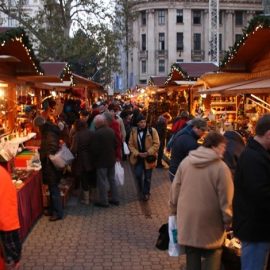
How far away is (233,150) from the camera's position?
5742 millimetres

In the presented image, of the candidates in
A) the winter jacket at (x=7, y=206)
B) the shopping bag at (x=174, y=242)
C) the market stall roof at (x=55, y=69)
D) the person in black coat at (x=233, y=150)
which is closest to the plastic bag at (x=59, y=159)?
the person in black coat at (x=233, y=150)

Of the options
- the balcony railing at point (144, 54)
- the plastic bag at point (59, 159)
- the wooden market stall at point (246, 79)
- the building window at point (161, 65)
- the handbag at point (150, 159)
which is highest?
the balcony railing at point (144, 54)

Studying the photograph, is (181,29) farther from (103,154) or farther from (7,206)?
(7,206)

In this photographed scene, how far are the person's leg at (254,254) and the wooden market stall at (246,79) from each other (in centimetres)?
431

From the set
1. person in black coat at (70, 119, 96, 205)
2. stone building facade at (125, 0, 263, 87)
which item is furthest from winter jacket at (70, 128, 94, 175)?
stone building facade at (125, 0, 263, 87)

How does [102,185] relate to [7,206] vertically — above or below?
below

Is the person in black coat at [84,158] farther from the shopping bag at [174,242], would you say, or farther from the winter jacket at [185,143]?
the shopping bag at [174,242]

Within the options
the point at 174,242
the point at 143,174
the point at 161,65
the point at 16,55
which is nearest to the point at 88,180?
the point at 143,174

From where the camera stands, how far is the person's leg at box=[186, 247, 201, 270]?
4566 millimetres

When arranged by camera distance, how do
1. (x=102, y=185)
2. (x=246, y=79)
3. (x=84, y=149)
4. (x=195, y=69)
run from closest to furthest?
1. (x=102, y=185)
2. (x=84, y=149)
3. (x=246, y=79)
4. (x=195, y=69)

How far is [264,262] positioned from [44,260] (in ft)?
10.5

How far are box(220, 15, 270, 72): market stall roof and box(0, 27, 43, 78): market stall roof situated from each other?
13.2ft

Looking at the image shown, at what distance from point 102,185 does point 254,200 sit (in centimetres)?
564

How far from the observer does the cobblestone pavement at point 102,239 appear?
627cm
